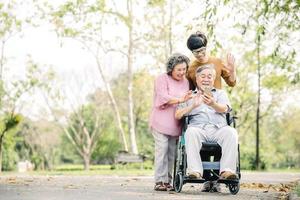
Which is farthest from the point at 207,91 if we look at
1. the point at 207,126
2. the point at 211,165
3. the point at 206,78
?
the point at 211,165

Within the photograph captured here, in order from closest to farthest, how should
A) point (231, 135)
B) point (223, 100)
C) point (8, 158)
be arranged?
1. point (231, 135)
2. point (223, 100)
3. point (8, 158)

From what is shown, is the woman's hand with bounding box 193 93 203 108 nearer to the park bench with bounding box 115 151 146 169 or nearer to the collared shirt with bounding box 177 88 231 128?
the collared shirt with bounding box 177 88 231 128

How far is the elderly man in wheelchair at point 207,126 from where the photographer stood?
23.9 ft

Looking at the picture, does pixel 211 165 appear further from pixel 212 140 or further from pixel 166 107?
pixel 166 107

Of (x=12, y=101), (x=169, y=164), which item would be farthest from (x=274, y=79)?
(x=169, y=164)

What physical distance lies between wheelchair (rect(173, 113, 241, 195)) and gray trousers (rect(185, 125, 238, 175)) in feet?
0.34

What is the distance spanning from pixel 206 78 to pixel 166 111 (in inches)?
28.2

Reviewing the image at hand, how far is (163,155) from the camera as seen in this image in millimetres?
8094

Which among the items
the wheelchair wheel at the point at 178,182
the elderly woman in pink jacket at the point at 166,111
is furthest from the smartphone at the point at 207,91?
the wheelchair wheel at the point at 178,182

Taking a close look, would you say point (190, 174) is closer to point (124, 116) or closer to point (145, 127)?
point (124, 116)

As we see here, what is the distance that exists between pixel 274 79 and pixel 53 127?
30.3 m

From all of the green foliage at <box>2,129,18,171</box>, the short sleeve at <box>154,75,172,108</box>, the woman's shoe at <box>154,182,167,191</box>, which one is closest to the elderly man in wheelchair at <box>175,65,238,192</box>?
the short sleeve at <box>154,75,172,108</box>

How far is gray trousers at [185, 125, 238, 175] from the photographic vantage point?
23.9 feet

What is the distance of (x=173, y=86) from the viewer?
8.09m
